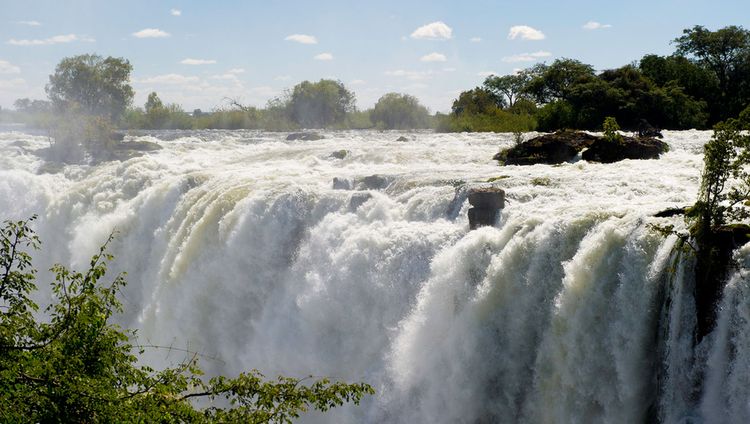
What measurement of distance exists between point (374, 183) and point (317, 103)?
52234mm

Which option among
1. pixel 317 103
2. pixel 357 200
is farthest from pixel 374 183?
pixel 317 103

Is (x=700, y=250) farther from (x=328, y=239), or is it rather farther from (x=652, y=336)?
(x=328, y=239)

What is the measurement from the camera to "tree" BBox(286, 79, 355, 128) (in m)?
69.6

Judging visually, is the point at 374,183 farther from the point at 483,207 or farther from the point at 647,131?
the point at 647,131

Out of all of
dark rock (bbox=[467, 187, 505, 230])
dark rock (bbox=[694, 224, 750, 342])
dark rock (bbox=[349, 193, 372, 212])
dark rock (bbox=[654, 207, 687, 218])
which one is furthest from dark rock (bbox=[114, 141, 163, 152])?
dark rock (bbox=[694, 224, 750, 342])

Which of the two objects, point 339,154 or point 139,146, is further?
point 139,146

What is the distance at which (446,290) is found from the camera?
12.5 meters

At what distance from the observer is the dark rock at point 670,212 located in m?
11.2

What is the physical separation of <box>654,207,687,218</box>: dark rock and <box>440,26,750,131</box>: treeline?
16811mm

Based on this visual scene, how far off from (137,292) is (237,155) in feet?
38.9

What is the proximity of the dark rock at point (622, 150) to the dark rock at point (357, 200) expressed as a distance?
7165 mm

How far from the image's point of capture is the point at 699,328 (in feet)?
29.4

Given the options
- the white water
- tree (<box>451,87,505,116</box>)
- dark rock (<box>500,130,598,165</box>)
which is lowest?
the white water

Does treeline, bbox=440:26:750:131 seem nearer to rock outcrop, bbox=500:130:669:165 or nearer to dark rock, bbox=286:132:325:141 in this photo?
rock outcrop, bbox=500:130:669:165
